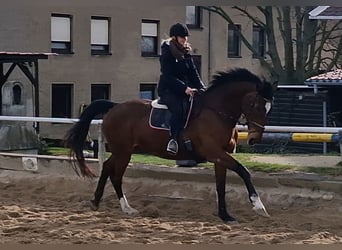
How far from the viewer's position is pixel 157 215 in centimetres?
668

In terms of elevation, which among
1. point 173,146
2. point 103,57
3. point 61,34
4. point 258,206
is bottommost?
point 258,206

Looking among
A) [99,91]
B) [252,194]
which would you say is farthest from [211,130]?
[99,91]

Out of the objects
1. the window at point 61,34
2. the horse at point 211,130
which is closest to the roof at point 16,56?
the window at point 61,34

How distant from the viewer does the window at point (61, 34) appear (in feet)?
68.1

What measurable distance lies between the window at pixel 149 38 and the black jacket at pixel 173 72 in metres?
16.2

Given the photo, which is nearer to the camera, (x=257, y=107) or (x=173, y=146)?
(x=257, y=107)

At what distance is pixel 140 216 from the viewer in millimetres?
6668

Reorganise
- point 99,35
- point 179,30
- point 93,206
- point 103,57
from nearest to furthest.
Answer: point 179,30 → point 93,206 → point 99,35 → point 103,57

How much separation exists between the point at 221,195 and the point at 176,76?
1.23 m

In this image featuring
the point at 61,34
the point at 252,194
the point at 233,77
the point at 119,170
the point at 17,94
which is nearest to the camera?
the point at 252,194

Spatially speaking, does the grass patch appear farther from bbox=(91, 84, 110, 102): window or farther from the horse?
bbox=(91, 84, 110, 102): window

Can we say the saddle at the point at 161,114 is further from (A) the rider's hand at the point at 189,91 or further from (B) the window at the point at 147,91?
(B) the window at the point at 147,91

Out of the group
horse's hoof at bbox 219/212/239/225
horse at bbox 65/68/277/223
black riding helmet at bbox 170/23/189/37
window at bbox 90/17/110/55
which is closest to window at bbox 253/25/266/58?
window at bbox 90/17/110/55

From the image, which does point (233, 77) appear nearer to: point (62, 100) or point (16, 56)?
point (16, 56)
